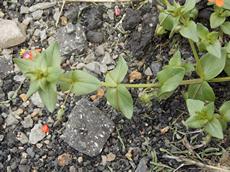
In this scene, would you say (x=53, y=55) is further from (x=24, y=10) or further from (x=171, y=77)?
(x=24, y=10)

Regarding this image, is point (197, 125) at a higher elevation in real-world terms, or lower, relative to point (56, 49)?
lower

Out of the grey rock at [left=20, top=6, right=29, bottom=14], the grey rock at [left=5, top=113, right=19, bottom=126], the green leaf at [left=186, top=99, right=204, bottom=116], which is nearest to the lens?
the green leaf at [left=186, top=99, right=204, bottom=116]

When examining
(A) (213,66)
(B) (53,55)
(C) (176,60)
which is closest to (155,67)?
(C) (176,60)

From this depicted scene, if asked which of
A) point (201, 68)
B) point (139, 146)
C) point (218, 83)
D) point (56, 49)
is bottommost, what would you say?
point (139, 146)

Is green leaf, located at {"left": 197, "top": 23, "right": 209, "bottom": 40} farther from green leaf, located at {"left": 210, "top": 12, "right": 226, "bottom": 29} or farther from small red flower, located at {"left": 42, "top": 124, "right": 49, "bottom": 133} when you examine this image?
small red flower, located at {"left": 42, "top": 124, "right": 49, "bottom": 133}

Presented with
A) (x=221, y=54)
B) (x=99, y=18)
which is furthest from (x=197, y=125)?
(x=99, y=18)

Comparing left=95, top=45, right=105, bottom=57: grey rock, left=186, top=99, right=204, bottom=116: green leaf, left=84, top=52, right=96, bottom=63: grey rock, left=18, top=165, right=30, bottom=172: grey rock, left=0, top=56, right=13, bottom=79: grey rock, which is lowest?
left=18, top=165, right=30, bottom=172: grey rock

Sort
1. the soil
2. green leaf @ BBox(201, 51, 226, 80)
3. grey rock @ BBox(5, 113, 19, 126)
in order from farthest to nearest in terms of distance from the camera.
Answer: grey rock @ BBox(5, 113, 19, 126) → the soil → green leaf @ BBox(201, 51, 226, 80)

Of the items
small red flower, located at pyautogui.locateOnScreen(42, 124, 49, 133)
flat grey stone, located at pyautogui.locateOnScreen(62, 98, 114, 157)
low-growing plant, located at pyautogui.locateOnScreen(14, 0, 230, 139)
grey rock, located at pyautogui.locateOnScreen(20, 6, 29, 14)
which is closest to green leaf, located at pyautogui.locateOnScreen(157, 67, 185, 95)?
low-growing plant, located at pyautogui.locateOnScreen(14, 0, 230, 139)

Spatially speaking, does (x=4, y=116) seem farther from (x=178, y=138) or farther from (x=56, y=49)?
(x=178, y=138)
